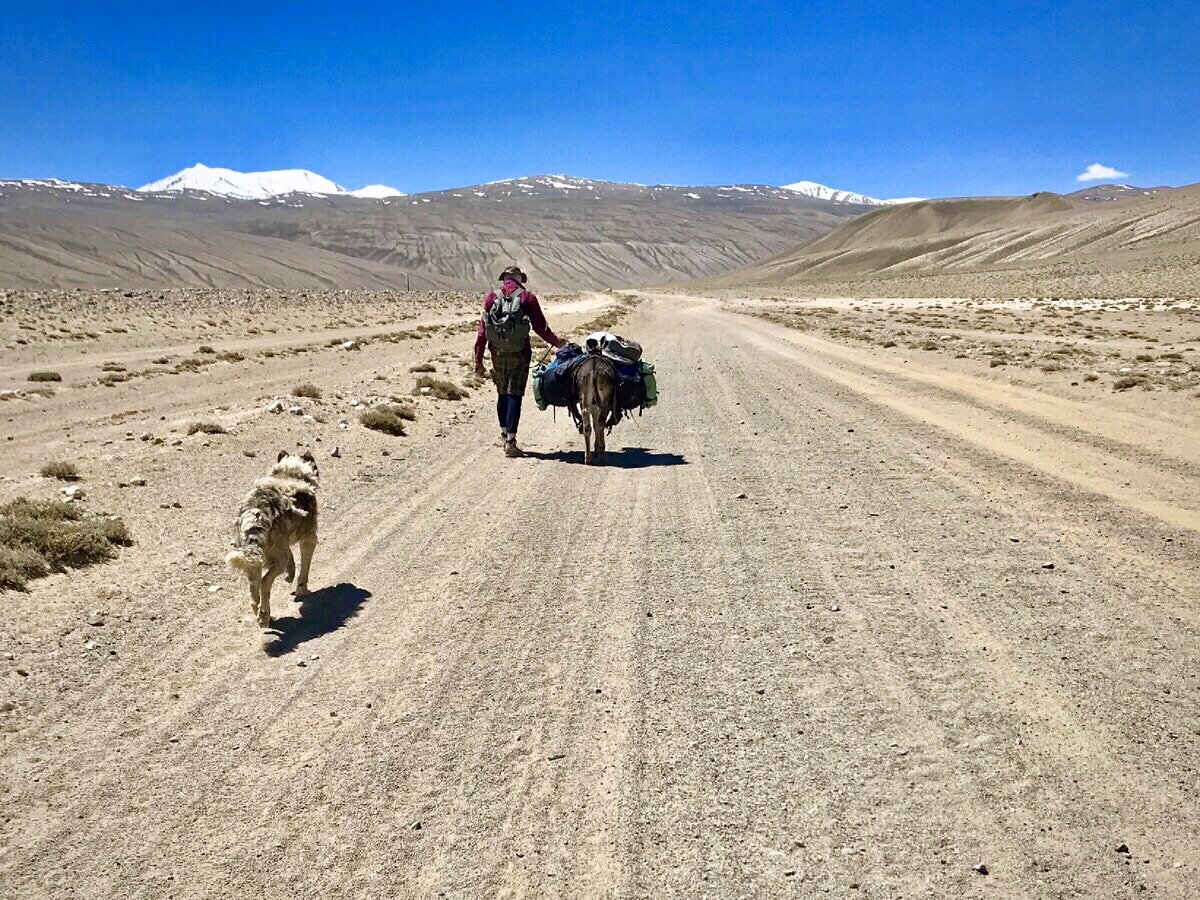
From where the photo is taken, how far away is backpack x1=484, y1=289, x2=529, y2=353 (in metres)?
10.9

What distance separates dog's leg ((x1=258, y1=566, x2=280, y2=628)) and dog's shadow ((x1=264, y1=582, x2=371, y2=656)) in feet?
0.27

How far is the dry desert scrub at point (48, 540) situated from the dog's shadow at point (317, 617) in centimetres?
210

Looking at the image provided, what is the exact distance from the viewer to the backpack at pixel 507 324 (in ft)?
35.7

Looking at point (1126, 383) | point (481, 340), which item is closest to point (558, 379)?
point (481, 340)

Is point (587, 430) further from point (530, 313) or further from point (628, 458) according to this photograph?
point (530, 313)

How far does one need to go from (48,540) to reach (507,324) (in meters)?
5.75

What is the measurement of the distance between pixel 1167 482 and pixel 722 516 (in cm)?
507

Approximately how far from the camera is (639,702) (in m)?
4.66

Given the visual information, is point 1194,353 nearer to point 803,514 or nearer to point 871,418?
point 871,418

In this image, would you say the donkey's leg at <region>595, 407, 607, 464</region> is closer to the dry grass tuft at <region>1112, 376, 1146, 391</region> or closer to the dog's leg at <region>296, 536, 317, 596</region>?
the dog's leg at <region>296, 536, 317, 596</region>

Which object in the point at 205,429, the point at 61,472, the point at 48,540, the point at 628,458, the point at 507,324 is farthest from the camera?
the point at 205,429

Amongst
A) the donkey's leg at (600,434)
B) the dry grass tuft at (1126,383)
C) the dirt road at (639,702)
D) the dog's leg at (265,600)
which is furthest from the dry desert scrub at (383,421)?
the dry grass tuft at (1126,383)

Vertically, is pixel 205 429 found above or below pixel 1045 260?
below

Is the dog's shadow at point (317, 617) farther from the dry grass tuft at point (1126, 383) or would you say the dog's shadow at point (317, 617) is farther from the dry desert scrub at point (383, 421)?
the dry grass tuft at point (1126, 383)
